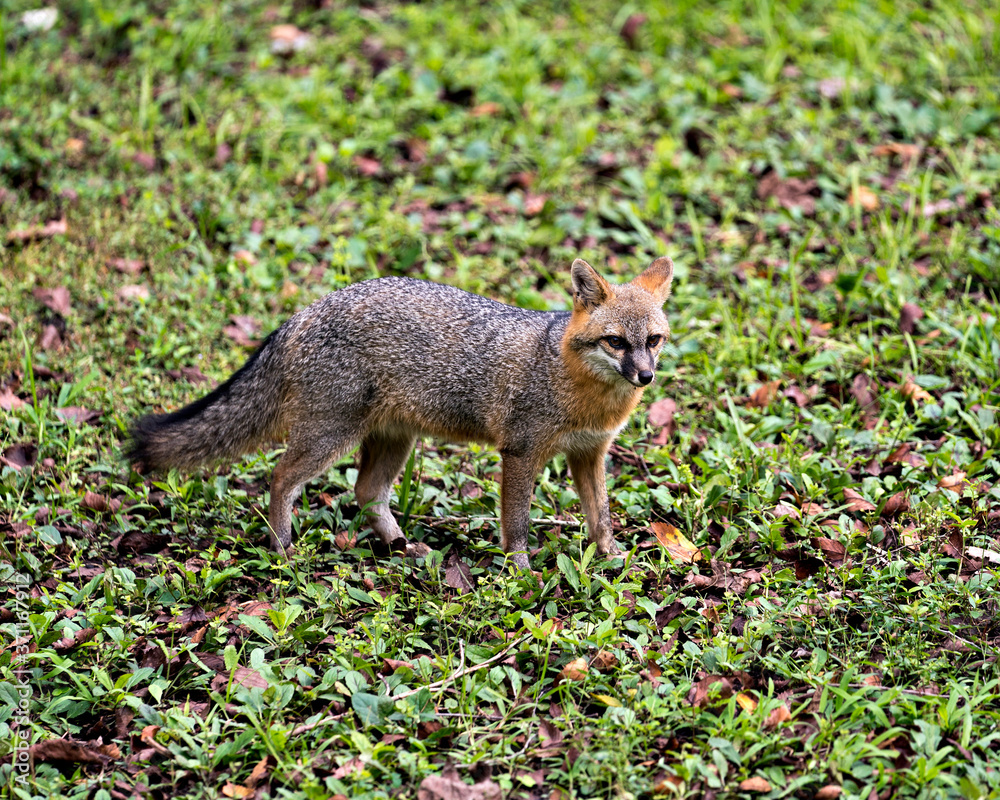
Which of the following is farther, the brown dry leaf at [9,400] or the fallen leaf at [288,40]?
the fallen leaf at [288,40]

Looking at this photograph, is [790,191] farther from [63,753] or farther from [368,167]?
[63,753]

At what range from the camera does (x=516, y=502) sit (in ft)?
18.0

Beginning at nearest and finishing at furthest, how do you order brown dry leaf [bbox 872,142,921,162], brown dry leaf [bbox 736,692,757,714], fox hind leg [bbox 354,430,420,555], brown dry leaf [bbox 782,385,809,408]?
brown dry leaf [bbox 736,692,757,714] → fox hind leg [bbox 354,430,420,555] → brown dry leaf [bbox 782,385,809,408] → brown dry leaf [bbox 872,142,921,162]

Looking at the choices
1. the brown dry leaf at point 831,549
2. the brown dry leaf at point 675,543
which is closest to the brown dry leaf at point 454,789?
the brown dry leaf at point 675,543

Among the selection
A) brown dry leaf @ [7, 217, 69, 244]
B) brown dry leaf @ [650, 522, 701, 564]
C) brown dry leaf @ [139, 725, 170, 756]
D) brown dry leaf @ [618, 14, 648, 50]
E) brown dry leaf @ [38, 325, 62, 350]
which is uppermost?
brown dry leaf @ [618, 14, 648, 50]

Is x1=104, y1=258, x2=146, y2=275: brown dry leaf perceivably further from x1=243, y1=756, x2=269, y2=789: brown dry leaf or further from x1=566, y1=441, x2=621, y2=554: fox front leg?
x1=243, y1=756, x2=269, y2=789: brown dry leaf

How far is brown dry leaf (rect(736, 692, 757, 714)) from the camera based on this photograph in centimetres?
431

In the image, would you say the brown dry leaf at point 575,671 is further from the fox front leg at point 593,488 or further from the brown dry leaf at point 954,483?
the brown dry leaf at point 954,483

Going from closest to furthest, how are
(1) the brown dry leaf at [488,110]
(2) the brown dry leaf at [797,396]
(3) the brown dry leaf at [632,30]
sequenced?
(2) the brown dry leaf at [797,396] → (1) the brown dry leaf at [488,110] → (3) the brown dry leaf at [632,30]

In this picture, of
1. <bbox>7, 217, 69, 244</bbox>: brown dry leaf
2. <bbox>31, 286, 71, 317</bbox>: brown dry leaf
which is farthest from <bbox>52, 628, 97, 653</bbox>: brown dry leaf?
<bbox>7, 217, 69, 244</bbox>: brown dry leaf

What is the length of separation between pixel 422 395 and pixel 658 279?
147 cm

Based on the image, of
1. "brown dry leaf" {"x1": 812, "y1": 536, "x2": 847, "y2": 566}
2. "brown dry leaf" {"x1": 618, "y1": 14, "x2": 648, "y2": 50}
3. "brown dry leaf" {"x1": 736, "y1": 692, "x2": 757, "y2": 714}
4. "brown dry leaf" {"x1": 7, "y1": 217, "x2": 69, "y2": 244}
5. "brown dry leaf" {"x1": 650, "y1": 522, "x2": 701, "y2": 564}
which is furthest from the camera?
"brown dry leaf" {"x1": 618, "y1": 14, "x2": 648, "y2": 50}

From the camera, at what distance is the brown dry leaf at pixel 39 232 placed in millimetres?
8062

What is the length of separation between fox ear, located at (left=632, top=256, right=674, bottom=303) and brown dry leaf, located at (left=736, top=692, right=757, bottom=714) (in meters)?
2.21
